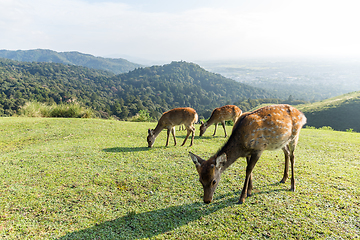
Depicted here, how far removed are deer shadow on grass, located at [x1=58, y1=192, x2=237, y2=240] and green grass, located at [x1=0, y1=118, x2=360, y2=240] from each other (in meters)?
0.02

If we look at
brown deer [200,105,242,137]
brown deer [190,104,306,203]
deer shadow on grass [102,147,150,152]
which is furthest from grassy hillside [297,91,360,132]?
brown deer [190,104,306,203]

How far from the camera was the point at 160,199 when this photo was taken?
5309 mm

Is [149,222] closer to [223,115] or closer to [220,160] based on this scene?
[220,160]

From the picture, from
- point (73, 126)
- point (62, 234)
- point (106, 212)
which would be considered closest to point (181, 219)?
point (106, 212)

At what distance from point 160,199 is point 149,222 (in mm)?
889

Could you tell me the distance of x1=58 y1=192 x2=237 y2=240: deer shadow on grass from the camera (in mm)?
4047

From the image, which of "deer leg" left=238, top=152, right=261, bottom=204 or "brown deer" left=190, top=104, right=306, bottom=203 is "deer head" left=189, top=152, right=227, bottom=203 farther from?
"deer leg" left=238, top=152, right=261, bottom=204

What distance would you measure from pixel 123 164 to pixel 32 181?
2.93 metres

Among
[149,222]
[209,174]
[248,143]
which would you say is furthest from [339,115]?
[149,222]

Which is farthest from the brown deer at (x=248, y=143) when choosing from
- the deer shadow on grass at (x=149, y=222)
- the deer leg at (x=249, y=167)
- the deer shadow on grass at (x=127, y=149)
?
the deer shadow on grass at (x=127, y=149)

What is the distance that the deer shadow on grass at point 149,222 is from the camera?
405 centimetres

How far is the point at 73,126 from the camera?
14406mm

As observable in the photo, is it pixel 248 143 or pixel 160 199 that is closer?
pixel 248 143

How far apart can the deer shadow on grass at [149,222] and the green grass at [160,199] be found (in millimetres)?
22
